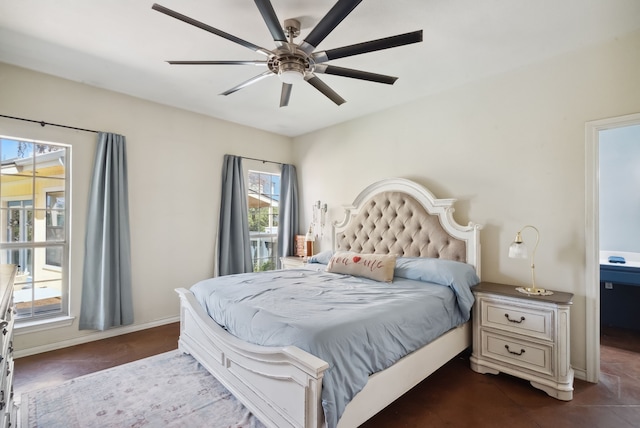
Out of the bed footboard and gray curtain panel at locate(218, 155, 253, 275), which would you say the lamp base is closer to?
the bed footboard

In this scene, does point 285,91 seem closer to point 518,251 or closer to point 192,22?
point 192,22

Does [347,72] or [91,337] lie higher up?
[347,72]

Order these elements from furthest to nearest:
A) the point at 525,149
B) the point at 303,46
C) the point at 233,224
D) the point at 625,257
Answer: the point at 233,224
the point at 625,257
the point at 525,149
the point at 303,46

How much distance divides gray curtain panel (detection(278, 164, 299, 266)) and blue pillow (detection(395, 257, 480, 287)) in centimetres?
222

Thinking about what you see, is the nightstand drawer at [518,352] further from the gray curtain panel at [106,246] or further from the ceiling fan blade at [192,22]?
the gray curtain panel at [106,246]

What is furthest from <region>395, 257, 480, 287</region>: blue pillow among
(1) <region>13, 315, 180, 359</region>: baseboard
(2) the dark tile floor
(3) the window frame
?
(1) <region>13, 315, 180, 359</region>: baseboard

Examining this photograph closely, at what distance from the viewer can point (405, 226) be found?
3408mm

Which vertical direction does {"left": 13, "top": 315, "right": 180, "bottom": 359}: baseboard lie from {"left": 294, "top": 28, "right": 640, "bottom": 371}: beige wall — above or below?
below

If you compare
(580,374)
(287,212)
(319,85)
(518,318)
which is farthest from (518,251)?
(287,212)

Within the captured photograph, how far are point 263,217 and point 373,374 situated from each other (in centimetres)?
346

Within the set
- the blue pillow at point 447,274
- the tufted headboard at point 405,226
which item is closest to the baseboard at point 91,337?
the tufted headboard at point 405,226

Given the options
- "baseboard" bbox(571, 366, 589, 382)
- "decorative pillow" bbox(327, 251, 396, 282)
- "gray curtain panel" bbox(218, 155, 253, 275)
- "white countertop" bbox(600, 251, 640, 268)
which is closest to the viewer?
"baseboard" bbox(571, 366, 589, 382)

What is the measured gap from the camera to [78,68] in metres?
2.88

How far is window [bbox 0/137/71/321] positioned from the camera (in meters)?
2.92
